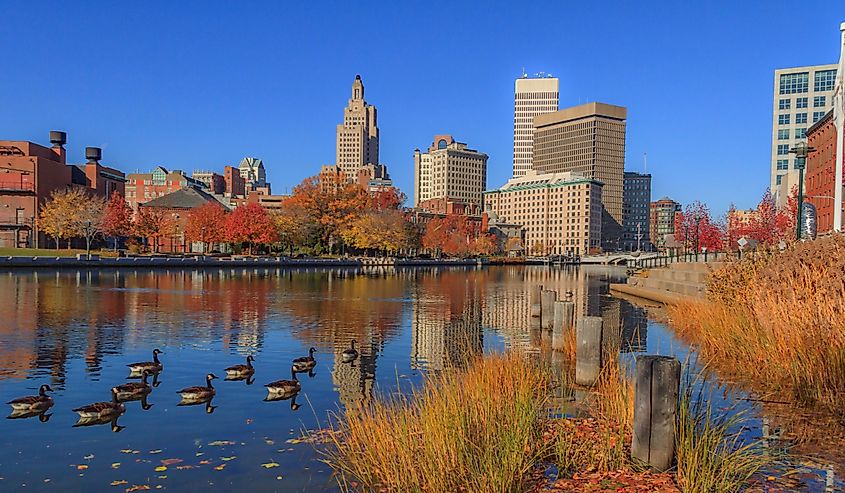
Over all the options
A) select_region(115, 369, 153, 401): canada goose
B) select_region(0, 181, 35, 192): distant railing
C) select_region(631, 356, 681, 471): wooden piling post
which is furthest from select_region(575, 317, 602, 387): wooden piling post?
select_region(0, 181, 35, 192): distant railing

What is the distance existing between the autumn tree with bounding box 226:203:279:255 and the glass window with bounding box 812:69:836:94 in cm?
8592

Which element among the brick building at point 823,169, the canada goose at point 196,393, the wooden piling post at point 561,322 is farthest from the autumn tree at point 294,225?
the canada goose at point 196,393

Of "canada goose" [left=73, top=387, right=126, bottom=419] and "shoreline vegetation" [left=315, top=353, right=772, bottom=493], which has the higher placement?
"shoreline vegetation" [left=315, top=353, right=772, bottom=493]

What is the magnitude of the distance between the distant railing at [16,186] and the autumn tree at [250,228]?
83.1 ft

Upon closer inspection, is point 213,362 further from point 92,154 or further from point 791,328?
point 92,154

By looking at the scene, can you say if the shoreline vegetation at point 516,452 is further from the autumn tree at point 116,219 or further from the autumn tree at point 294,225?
the autumn tree at point 294,225

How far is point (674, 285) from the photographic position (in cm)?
3609

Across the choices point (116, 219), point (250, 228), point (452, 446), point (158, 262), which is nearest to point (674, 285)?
point (452, 446)

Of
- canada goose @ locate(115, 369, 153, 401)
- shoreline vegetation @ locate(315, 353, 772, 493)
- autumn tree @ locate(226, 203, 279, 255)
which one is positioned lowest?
canada goose @ locate(115, 369, 153, 401)

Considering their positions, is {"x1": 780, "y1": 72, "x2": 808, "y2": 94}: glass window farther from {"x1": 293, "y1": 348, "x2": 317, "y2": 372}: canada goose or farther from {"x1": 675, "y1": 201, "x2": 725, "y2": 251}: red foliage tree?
{"x1": 293, "y1": 348, "x2": 317, "y2": 372}: canada goose

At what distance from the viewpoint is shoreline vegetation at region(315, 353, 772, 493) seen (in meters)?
6.98

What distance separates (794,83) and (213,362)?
112 meters

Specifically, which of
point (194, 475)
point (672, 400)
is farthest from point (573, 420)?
point (194, 475)

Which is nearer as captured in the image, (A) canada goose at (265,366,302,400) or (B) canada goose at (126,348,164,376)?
(A) canada goose at (265,366,302,400)
